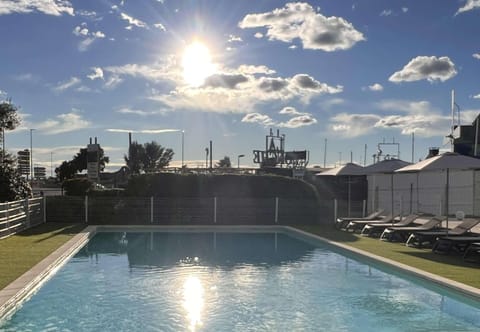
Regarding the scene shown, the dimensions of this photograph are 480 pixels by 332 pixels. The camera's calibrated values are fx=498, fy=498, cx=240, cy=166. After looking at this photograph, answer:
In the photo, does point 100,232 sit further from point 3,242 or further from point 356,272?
point 356,272

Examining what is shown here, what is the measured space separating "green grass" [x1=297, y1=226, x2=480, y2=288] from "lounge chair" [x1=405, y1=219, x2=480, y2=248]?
436mm

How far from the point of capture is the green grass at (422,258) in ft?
30.8

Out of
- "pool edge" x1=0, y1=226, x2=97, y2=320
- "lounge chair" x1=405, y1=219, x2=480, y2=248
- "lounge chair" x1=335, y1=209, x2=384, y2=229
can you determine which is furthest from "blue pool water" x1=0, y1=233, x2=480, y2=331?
"lounge chair" x1=335, y1=209, x2=384, y2=229

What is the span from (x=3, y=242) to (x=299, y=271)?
26.1 ft

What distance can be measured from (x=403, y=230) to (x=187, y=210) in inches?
380

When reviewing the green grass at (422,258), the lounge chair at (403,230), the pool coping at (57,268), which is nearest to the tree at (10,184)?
the pool coping at (57,268)

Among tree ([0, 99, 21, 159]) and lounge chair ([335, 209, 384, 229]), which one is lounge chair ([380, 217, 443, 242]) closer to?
lounge chair ([335, 209, 384, 229])

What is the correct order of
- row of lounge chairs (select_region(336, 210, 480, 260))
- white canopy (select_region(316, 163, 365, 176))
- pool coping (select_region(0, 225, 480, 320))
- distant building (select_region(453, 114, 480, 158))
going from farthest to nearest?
distant building (select_region(453, 114, 480, 158)), white canopy (select_region(316, 163, 365, 176)), row of lounge chairs (select_region(336, 210, 480, 260)), pool coping (select_region(0, 225, 480, 320))

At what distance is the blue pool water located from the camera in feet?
23.8

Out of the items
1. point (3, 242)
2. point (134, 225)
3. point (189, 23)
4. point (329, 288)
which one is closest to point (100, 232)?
point (134, 225)

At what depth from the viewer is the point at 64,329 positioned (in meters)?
6.87

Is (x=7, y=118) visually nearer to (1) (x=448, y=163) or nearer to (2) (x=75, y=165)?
(1) (x=448, y=163)

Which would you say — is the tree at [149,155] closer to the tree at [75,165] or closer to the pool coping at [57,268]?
the tree at [75,165]

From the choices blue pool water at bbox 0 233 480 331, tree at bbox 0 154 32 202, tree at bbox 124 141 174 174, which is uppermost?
tree at bbox 124 141 174 174
